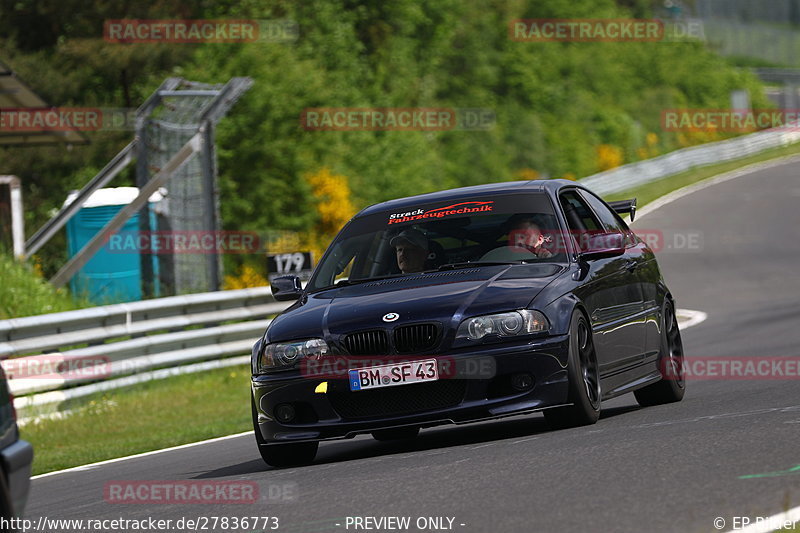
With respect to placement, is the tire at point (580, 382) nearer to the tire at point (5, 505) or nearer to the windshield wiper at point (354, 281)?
the windshield wiper at point (354, 281)

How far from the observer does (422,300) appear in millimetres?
8438

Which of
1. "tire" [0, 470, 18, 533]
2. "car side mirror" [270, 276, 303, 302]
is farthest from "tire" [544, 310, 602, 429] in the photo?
"tire" [0, 470, 18, 533]

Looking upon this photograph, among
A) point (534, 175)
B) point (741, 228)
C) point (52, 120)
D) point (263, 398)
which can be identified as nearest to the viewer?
point (263, 398)

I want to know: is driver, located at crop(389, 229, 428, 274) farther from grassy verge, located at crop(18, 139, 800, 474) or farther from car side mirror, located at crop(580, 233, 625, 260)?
grassy verge, located at crop(18, 139, 800, 474)

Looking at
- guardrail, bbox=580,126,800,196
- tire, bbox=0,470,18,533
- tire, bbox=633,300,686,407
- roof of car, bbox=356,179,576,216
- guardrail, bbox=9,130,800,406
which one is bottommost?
guardrail, bbox=580,126,800,196

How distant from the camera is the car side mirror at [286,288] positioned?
379 inches

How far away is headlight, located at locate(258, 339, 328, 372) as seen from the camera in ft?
27.7

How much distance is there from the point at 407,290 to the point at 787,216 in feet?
110

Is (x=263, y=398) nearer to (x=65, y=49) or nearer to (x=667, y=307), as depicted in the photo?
(x=667, y=307)

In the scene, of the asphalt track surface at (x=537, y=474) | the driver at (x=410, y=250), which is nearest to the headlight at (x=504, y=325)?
the asphalt track surface at (x=537, y=474)

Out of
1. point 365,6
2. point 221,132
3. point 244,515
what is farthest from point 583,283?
point 365,6

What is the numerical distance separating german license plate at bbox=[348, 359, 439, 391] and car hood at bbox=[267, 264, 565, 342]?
0.23m

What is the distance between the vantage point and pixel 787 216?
40.6 meters

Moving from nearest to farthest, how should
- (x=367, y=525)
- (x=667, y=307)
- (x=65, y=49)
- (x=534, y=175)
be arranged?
(x=367, y=525), (x=667, y=307), (x=65, y=49), (x=534, y=175)
